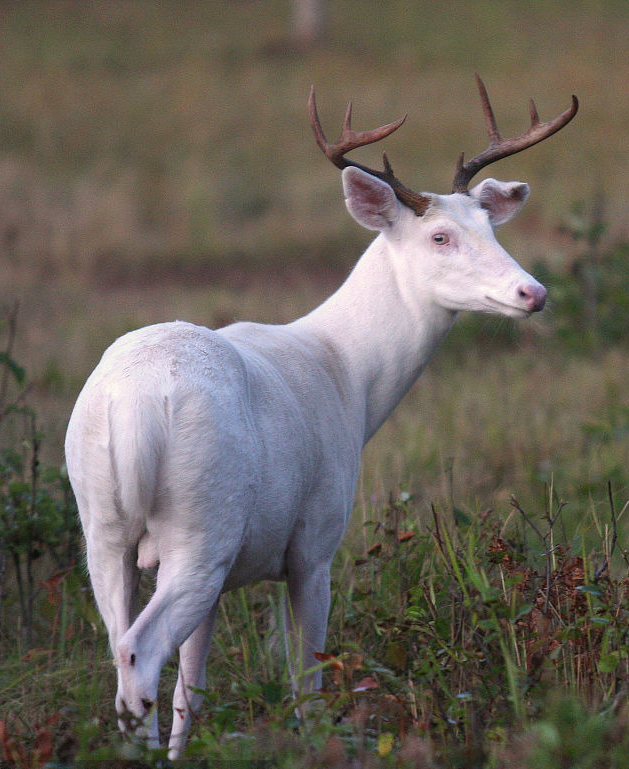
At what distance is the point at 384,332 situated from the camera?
3.99 meters

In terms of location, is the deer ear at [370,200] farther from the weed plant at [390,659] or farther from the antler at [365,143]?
the weed plant at [390,659]

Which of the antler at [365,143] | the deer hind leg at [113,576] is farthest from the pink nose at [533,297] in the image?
the deer hind leg at [113,576]

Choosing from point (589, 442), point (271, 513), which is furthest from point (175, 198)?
point (271, 513)

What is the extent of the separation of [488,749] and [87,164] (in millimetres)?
16173

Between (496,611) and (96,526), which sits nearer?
(96,526)

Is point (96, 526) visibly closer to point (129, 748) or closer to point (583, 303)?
point (129, 748)

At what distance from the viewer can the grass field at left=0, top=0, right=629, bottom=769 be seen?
297cm

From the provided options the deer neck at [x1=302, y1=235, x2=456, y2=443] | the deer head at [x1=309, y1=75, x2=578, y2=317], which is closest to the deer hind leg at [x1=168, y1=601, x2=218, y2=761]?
the deer neck at [x1=302, y1=235, x2=456, y2=443]

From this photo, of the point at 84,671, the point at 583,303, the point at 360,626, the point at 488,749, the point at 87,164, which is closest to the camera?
the point at 488,749

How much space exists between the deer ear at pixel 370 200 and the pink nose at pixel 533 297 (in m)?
0.62

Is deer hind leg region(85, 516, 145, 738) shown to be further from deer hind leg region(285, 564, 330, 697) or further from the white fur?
deer hind leg region(285, 564, 330, 697)

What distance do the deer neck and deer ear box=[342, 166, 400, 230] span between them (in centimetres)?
13

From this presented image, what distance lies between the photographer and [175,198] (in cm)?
1588

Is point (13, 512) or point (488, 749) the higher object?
point (13, 512)
